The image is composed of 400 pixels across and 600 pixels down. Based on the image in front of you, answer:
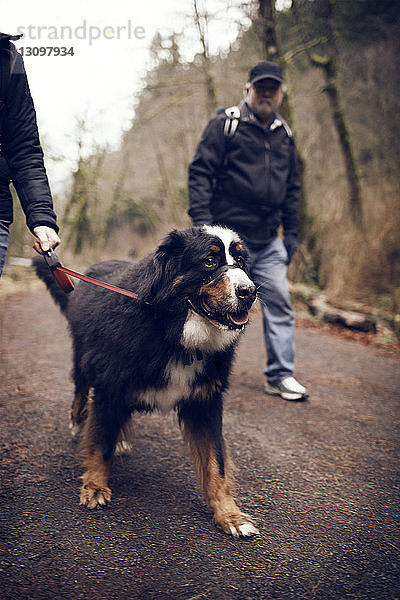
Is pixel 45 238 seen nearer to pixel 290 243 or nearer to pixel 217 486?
pixel 217 486

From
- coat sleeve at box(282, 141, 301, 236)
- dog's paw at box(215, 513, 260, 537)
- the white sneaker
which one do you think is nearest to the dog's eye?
dog's paw at box(215, 513, 260, 537)

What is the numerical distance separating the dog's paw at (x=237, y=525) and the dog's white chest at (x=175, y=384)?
24.4 inches

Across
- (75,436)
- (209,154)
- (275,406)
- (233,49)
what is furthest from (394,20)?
(75,436)

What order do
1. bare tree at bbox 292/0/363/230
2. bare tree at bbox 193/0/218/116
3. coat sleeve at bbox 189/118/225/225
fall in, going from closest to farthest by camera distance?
coat sleeve at bbox 189/118/225/225
bare tree at bbox 292/0/363/230
bare tree at bbox 193/0/218/116

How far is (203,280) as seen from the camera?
99.8 inches

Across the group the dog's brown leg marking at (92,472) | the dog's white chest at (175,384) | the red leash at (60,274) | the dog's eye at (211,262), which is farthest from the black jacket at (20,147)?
the dog's brown leg marking at (92,472)

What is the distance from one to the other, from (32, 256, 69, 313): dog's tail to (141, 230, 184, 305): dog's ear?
Result: 4.21 feet

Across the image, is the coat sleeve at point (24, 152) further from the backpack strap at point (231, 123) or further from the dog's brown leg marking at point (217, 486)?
the backpack strap at point (231, 123)

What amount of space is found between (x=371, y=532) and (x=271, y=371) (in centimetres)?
222

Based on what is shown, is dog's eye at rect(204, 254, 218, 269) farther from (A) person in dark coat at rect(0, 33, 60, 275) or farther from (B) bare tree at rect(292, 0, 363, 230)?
(B) bare tree at rect(292, 0, 363, 230)

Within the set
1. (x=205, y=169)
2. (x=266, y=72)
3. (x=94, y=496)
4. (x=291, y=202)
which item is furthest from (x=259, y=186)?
(x=94, y=496)

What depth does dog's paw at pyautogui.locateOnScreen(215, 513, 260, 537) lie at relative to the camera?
93.0 inches

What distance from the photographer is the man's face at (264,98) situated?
14.0 ft

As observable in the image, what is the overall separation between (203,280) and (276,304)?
2048 mm
